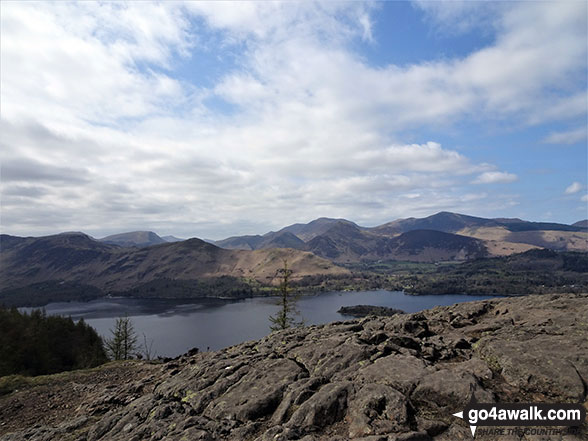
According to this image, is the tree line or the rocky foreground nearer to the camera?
the rocky foreground

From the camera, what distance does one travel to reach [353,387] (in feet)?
49.6

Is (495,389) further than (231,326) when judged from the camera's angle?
No

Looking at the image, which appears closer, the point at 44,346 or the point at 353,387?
the point at 353,387

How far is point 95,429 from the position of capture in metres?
17.5

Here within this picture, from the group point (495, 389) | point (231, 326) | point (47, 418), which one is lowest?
point (231, 326)

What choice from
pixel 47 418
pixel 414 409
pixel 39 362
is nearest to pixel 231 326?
pixel 39 362

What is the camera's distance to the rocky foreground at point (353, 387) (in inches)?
526

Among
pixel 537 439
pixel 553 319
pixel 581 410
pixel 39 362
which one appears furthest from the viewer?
pixel 39 362

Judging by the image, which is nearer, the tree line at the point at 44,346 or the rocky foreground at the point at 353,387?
the rocky foreground at the point at 353,387

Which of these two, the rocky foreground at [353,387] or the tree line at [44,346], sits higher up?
the rocky foreground at [353,387]

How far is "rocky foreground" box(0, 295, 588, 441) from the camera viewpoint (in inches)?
526

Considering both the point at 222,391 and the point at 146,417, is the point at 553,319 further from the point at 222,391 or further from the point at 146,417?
the point at 146,417

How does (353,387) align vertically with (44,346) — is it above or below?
above

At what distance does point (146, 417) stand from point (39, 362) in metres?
58.3
